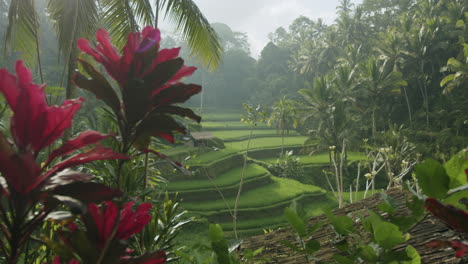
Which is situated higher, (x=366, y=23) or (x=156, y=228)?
(x=366, y=23)

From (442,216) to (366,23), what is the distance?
2345cm

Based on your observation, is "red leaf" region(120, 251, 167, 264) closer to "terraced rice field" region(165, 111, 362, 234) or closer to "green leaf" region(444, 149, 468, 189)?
"green leaf" region(444, 149, 468, 189)

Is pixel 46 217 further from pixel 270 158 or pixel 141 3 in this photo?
pixel 270 158

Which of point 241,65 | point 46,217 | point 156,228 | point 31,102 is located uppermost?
point 241,65

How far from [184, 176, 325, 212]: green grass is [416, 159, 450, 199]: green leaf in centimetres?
971

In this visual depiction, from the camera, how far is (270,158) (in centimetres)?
1673

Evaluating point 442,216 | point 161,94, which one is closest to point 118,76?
point 161,94

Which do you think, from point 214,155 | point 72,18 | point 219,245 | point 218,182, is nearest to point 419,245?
point 219,245

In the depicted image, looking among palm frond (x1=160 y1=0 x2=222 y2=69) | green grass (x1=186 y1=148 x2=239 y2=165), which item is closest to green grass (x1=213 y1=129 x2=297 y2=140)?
green grass (x1=186 y1=148 x2=239 y2=165)

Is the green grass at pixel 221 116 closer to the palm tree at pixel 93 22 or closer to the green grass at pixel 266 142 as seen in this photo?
the green grass at pixel 266 142

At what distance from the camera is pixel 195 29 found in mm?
4000

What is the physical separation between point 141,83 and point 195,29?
365 centimetres

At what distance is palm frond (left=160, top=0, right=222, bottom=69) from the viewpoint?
379cm

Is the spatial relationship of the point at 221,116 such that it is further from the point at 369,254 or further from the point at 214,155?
the point at 369,254
